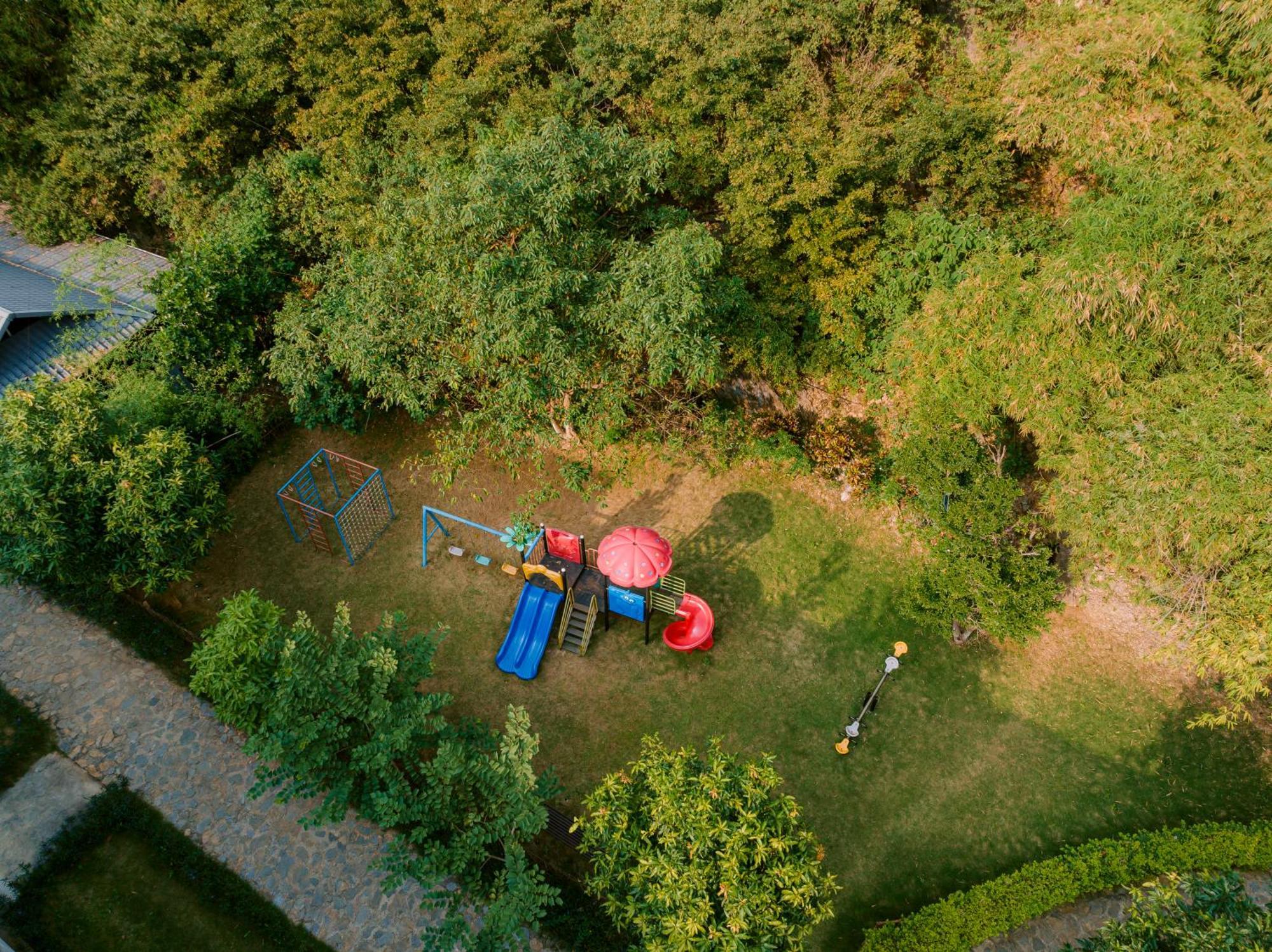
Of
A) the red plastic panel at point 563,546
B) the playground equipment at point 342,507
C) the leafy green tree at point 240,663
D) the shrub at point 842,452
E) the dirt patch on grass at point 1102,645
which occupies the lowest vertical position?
the leafy green tree at point 240,663

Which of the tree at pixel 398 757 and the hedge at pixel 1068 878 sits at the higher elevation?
the hedge at pixel 1068 878

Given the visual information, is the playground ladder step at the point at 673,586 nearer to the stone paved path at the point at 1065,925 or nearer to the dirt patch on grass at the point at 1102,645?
the dirt patch on grass at the point at 1102,645

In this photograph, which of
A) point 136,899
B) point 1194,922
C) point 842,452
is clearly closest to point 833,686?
point 842,452

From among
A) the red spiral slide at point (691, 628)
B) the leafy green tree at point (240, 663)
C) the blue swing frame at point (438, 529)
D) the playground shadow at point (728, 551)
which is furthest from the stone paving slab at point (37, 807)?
the playground shadow at point (728, 551)

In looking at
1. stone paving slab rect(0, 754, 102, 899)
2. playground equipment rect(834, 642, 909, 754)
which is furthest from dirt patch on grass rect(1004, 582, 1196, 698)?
stone paving slab rect(0, 754, 102, 899)

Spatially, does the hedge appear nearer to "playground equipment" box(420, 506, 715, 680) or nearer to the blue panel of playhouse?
"playground equipment" box(420, 506, 715, 680)

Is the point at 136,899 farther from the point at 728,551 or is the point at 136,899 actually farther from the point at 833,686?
the point at 833,686

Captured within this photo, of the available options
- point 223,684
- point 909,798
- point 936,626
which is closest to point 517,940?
point 223,684

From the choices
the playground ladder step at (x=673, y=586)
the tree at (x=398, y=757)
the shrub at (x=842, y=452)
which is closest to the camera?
the tree at (x=398, y=757)
